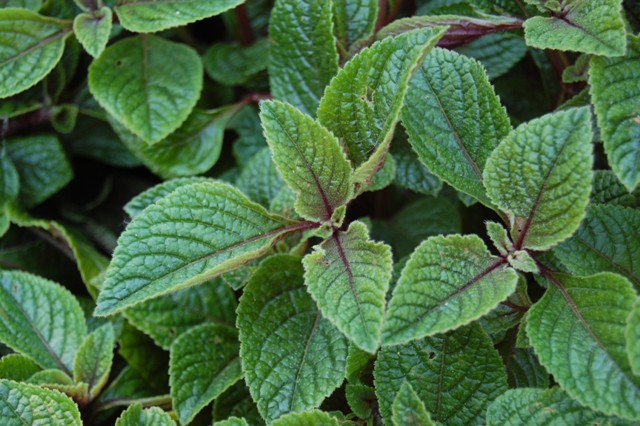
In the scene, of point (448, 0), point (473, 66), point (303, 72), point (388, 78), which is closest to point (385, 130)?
point (388, 78)

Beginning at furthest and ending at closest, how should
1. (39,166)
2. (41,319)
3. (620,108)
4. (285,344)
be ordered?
1. (39,166)
2. (41,319)
3. (285,344)
4. (620,108)

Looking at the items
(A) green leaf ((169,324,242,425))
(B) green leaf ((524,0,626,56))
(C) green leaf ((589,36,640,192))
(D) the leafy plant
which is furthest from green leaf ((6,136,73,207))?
(C) green leaf ((589,36,640,192))

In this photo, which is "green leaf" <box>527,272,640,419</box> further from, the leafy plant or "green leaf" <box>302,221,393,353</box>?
"green leaf" <box>302,221,393,353</box>

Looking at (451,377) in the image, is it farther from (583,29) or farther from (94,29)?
(94,29)

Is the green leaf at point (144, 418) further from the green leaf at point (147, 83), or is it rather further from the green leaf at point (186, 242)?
the green leaf at point (147, 83)

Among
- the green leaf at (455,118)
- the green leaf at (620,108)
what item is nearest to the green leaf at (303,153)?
the green leaf at (455,118)

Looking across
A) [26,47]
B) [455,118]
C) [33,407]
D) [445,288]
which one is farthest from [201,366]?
[26,47]
